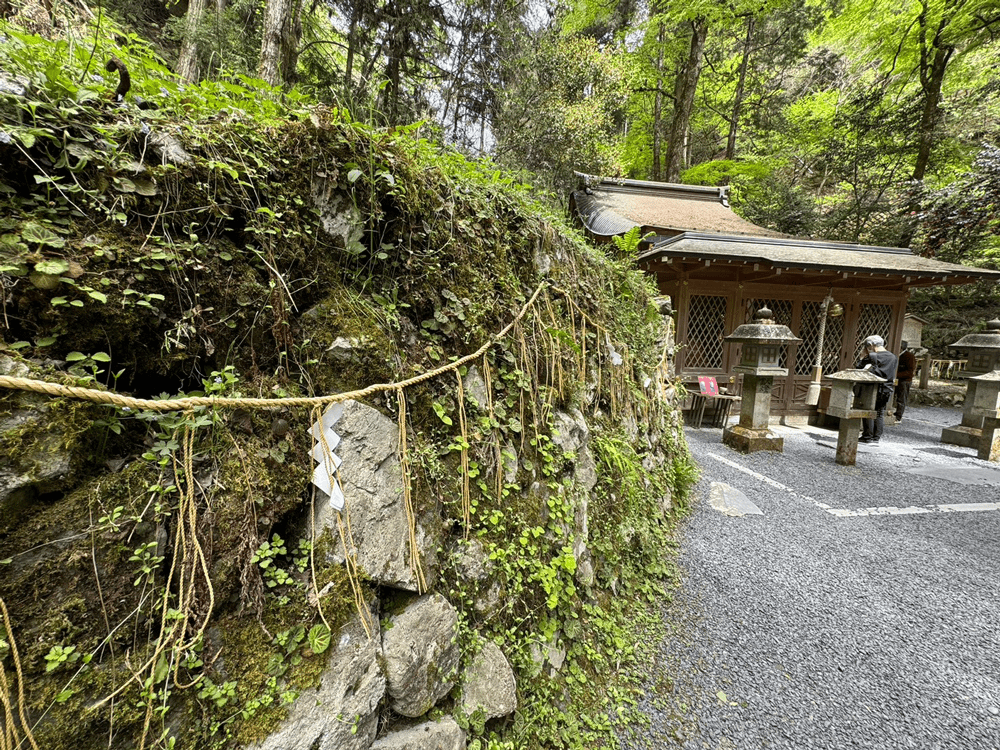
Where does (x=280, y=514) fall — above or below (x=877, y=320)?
below

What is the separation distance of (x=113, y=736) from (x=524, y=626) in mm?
1589

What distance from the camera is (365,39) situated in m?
6.30

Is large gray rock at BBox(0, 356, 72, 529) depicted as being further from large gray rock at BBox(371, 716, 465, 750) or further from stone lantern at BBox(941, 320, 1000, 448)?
stone lantern at BBox(941, 320, 1000, 448)

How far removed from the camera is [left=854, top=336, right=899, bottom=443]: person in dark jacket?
6676 mm

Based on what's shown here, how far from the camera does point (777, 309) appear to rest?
8797 mm

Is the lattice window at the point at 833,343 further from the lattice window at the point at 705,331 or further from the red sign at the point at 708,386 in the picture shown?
the red sign at the point at 708,386

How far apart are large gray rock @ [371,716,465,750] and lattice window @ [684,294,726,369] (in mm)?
8266

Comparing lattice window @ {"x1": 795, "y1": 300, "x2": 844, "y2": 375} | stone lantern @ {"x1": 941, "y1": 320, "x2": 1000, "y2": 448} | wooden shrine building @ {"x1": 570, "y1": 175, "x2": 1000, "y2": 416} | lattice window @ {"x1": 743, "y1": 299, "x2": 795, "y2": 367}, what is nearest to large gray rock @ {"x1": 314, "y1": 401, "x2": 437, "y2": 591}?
wooden shrine building @ {"x1": 570, "y1": 175, "x2": 1000, "y2": 416}

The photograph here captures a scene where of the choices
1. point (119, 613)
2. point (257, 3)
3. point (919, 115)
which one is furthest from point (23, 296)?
point (919, 115)

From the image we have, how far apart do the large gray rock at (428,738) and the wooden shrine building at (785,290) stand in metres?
7.52

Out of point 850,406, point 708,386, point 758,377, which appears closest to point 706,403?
point 708,386

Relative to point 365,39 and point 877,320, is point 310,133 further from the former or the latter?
point 877,320

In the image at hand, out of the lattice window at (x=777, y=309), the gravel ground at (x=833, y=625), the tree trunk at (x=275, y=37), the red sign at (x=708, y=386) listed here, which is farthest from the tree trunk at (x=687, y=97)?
the gravel ground at (x=833, y=625)

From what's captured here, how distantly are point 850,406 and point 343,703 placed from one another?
24.2 ft
